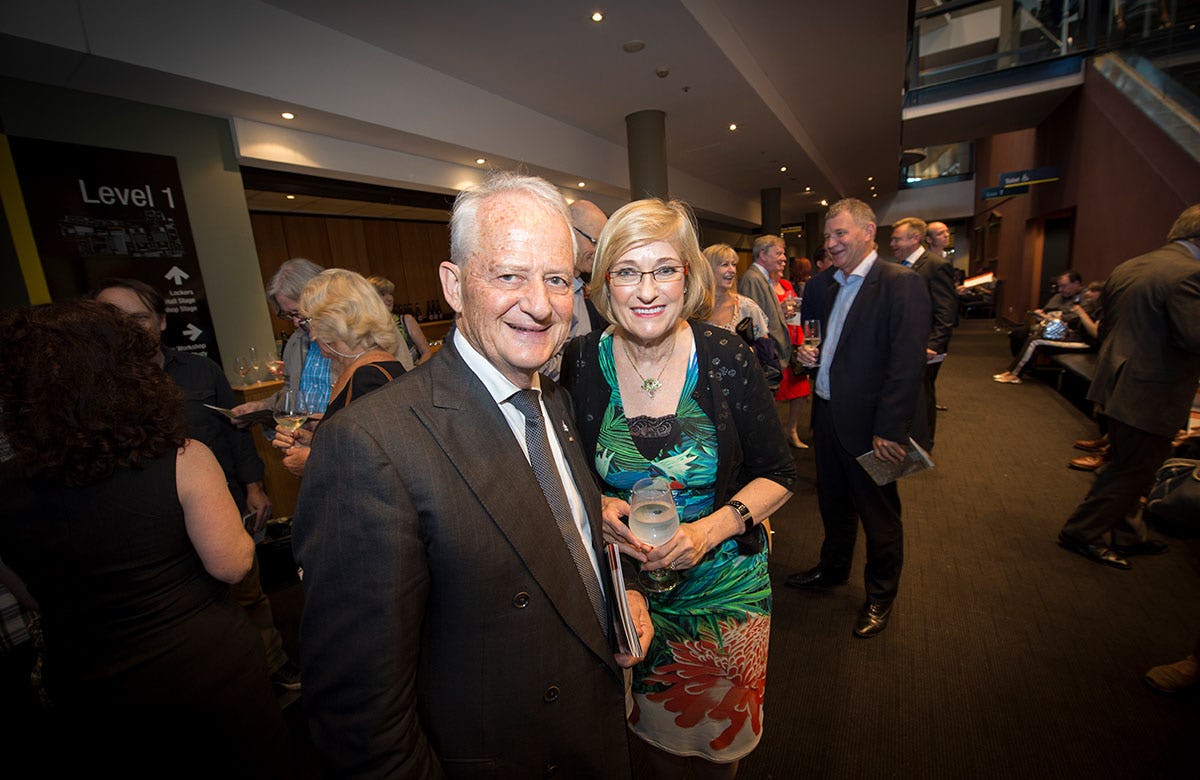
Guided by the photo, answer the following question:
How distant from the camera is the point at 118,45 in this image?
2.67 meters

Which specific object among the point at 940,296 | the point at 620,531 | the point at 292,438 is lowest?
the point at 620,531

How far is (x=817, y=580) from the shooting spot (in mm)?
2748

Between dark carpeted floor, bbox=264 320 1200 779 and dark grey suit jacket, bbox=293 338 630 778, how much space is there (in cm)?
141

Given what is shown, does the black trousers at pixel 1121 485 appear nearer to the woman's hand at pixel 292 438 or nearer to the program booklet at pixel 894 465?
the program booklet at pixel 894 465

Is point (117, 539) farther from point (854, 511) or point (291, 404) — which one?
point (854, 511)

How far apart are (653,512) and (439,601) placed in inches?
19.4

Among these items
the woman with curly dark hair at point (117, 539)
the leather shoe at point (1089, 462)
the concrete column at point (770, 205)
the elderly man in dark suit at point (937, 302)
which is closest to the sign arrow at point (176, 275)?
the woman with curly dark hair at point (117, 539)

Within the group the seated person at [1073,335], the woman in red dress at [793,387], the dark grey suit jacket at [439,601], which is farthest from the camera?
the seated person at [1073,335]

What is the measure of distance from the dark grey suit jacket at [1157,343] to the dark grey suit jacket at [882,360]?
131 cm

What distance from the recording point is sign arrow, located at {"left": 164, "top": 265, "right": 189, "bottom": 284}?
3.41 m

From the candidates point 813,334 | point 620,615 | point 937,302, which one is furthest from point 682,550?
point 937,302

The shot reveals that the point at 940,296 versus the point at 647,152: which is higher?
the point at 647,152

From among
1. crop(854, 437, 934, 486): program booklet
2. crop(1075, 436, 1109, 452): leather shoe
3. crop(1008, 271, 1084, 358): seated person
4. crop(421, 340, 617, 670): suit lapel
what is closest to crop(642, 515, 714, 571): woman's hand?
crop(421, 340, 617, 670): suit lapel

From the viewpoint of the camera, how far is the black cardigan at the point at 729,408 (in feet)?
4.33
